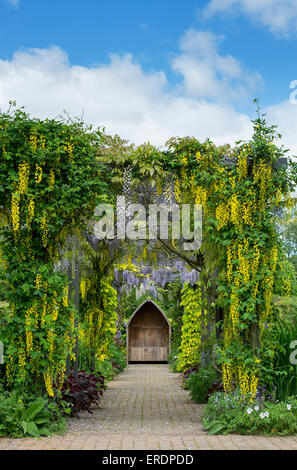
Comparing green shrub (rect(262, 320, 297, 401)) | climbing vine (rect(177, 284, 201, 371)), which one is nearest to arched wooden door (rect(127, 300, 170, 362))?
climbing vine (rect(177, 284, 201, 371))

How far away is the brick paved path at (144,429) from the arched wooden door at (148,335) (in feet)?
21.7

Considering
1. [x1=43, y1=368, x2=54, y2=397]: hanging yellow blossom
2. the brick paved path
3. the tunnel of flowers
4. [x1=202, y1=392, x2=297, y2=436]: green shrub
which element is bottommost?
the brick paved path

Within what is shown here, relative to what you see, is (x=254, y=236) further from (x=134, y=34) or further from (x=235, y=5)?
(x=235, y=5)

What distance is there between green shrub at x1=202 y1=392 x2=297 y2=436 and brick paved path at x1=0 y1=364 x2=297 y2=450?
0.48 feet

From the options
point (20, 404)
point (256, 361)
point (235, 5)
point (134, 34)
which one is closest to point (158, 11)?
point (134, 34)

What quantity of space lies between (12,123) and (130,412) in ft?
13.0

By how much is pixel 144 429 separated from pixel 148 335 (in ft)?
34.6

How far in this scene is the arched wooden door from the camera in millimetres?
15492

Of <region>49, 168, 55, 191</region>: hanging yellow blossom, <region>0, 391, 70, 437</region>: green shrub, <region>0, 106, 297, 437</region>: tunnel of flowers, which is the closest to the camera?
<region>0, 391, 70, 437</region>: green shrub

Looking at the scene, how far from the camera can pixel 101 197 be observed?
5367 mm

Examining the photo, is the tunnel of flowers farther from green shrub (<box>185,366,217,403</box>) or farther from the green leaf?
green shrub (<box>185,366,217,403</box>)

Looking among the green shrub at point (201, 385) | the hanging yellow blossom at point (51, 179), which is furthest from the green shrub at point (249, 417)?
the hanging yellow blossom at point (51, 179)

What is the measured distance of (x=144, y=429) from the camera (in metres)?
5.23

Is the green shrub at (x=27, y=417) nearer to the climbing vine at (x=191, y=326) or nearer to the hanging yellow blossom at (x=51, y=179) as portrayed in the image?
the hanging yellow blossom at (x=51, y=179)
